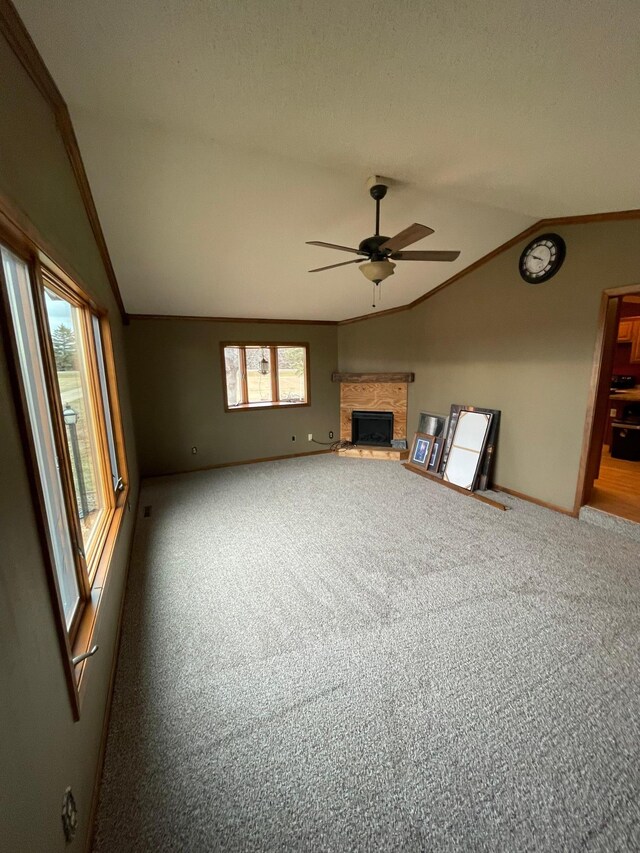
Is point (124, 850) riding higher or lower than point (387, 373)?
lower

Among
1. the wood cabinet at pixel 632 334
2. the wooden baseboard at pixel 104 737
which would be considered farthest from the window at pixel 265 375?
the wood cabinet at pixel 632 334

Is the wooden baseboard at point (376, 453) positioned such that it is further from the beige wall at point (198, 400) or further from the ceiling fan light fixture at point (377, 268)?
the ceiling fan light fixture at point (377, 268)

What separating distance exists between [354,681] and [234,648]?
673 mm

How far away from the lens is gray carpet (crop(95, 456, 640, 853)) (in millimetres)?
1179

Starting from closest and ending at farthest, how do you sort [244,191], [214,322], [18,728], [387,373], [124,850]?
[18,728] < [124,850] < [244,191] < [214,322] < [387,373]

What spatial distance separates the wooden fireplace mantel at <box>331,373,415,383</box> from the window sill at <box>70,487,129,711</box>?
413cm

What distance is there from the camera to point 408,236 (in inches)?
85.3

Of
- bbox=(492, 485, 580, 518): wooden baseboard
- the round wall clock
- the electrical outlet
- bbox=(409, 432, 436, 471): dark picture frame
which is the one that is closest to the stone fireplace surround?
bbox=(409, 432, 436, 471): dark picture frame

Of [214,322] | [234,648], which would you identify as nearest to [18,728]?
[234,648]

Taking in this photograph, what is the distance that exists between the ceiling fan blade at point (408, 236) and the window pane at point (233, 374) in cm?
328

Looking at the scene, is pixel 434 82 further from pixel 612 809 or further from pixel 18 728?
pixel 612 809

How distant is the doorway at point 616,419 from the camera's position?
3.02m

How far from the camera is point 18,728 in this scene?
77cm

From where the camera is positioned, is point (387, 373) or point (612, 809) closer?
point (612, 809)
